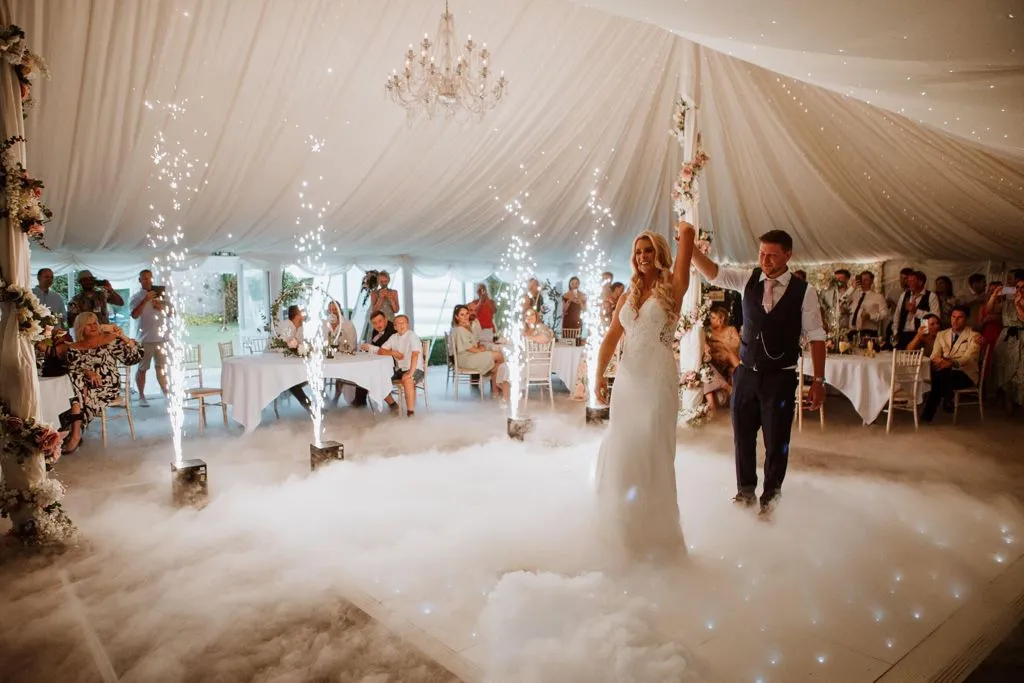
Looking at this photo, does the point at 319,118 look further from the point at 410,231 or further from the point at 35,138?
the point at 410,231

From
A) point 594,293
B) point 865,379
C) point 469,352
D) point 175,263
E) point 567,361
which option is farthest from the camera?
point 594,293

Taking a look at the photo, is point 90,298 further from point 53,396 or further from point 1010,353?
point 1010,353

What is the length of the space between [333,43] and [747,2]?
3.79 m

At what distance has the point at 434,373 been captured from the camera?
11.7 meters

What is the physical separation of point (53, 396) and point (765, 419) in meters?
5.01

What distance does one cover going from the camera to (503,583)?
8.93ft

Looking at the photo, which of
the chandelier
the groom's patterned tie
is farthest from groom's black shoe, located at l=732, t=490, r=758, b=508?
the chandelier

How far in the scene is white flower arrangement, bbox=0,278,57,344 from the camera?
10.7 ft

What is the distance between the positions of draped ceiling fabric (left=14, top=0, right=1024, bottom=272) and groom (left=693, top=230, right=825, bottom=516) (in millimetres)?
1019

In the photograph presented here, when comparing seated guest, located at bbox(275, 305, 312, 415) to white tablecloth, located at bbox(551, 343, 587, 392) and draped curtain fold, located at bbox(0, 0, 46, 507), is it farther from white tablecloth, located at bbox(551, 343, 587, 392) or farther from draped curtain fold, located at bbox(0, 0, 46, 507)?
draped curtain fold, located at bbox(0, 0, 46, 507)

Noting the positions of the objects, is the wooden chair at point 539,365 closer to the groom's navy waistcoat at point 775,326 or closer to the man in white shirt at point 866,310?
the man in white shirt at point 866,310

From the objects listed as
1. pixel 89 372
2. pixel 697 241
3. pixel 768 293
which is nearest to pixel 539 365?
pixel 697 241

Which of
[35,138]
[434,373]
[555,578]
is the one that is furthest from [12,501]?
[434,373]

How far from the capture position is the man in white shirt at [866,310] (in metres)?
8.12
